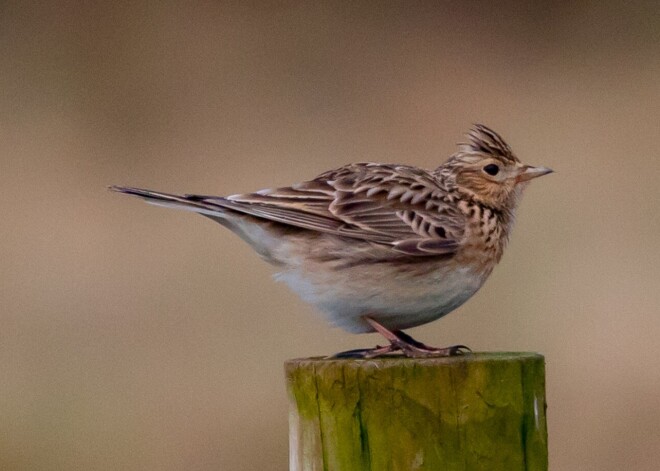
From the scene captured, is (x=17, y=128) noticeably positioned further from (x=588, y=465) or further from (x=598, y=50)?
(x=588, y=465)

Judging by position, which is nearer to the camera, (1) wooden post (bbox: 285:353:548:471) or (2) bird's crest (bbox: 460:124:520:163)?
(1) wooden post (bbox: 285:353:548:471)

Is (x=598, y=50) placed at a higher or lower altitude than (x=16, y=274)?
higher

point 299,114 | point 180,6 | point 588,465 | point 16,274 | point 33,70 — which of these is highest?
point 180,6

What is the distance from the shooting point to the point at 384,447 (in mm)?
4520

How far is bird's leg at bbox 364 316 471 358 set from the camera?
17.2ft

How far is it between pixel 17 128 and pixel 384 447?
11.3 metres

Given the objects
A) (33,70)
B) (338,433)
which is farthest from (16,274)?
(338,433)

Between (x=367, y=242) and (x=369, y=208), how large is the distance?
19 centimetres

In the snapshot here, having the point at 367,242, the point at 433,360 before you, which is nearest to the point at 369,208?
the point at 367,242

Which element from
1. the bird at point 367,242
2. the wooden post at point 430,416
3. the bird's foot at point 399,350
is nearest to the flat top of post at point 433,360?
the wooden post at point 430,416

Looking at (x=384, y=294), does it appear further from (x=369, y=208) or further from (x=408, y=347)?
(x=369, y=208)

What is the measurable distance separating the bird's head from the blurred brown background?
332 centimetres

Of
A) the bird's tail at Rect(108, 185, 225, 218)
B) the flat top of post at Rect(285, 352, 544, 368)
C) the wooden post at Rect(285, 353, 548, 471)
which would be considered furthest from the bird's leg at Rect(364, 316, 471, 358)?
the bird's tail at Rect(108, 185, 225, 218)

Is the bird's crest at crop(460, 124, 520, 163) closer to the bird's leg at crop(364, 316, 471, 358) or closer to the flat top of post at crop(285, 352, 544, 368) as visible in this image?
the bird's leg at crop(364, 316, 471, 358)
